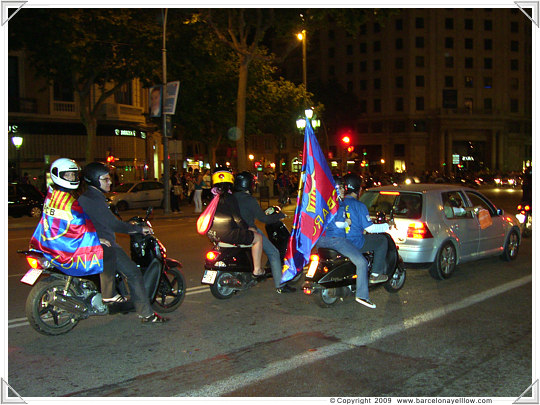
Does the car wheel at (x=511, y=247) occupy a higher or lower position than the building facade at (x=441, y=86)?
lower

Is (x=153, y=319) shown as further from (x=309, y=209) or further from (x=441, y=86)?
(x=441, y=86)

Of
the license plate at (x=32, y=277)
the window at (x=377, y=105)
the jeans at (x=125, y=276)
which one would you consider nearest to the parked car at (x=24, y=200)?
the license plate at (x=32, y=277)

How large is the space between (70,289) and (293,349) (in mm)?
2394

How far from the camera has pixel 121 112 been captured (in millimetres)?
35250

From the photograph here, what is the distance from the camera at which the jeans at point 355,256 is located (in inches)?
260

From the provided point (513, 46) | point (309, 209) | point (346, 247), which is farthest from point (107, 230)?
point (513, 46)

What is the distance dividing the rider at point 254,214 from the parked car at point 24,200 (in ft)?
53.4

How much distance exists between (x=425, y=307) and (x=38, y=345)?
4559 millimetres

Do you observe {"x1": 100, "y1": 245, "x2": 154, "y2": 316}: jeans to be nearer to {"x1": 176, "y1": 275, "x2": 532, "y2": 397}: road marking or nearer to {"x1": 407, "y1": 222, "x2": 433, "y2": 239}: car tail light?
{"x1": 176, "y1": 275, "x2": 532, "y2": 397}: road marking

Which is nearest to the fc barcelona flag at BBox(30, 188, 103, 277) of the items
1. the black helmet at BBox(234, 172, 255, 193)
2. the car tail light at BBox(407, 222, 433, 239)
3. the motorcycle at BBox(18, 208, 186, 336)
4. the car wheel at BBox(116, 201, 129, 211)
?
the motorcycle at BBox(18, 208, 186, 336)

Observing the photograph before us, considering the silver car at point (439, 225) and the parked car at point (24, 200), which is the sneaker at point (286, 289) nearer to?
the silver car at point (439, 225)

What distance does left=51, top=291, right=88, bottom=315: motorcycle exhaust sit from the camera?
556 cm

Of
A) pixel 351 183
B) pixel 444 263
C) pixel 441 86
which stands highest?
pixel 441 86

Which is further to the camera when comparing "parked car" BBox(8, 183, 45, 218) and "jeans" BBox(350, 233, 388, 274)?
"parked car" BBox(8, 183, 45, 218)
